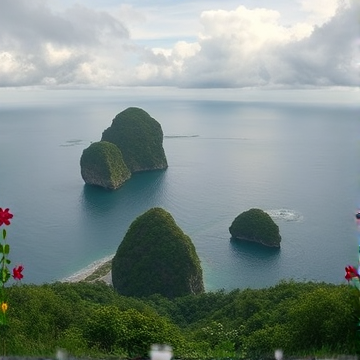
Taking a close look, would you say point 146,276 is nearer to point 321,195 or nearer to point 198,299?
point 198,299

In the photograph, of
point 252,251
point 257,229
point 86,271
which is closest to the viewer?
point 86,271

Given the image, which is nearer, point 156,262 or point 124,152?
point 156,262

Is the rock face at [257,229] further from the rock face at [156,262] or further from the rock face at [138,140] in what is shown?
the rock face at [138,140]

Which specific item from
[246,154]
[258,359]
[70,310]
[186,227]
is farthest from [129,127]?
[258,359]

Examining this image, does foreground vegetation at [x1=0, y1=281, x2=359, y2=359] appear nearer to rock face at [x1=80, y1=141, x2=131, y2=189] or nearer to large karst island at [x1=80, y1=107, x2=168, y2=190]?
rock face at [x1=80, y1=141, x2=131, y2=189]

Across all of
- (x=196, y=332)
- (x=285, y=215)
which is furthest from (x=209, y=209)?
(x=196, y=332)

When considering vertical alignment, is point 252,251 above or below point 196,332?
below

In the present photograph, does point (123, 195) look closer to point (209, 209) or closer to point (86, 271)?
point (209, 209)
